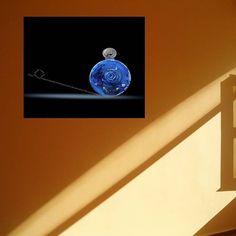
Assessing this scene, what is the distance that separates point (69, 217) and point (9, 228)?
1.84 feet

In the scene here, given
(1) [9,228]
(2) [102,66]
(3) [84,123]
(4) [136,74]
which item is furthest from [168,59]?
(1) [9,228]

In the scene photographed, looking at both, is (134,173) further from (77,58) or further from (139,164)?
(77,58)

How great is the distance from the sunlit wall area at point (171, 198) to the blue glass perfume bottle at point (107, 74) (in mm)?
795

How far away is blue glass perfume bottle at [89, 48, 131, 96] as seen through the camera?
3.03 metres

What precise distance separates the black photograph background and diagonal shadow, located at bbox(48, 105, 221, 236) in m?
0.45

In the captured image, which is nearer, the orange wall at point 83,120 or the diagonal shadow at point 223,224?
the orange wall at point 83,120

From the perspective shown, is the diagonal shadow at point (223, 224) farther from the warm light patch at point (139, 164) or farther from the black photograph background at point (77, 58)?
the black photograph background at point (77, 58)

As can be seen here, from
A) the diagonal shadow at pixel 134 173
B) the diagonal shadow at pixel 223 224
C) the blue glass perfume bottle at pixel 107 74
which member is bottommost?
the diagonal shadow at pixel 223 224

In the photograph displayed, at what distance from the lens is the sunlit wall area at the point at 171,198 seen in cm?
308

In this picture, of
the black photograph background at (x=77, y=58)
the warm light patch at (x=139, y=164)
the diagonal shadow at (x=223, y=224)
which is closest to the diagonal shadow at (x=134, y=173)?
the warm light patch at (x=139, y=164)

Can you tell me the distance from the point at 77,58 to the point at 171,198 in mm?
1603

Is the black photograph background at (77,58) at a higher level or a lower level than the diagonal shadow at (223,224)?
higher

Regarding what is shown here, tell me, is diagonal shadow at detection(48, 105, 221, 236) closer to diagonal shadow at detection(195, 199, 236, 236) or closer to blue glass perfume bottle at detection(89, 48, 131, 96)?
blue glass perfume bottle at detection(89, 48, 131, 96)

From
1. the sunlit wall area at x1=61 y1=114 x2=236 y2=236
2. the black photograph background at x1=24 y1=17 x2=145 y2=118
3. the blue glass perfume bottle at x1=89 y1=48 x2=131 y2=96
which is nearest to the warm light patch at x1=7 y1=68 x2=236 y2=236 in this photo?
the sunlit wall area at x1=61 y1=114 x2=236 y2=236
